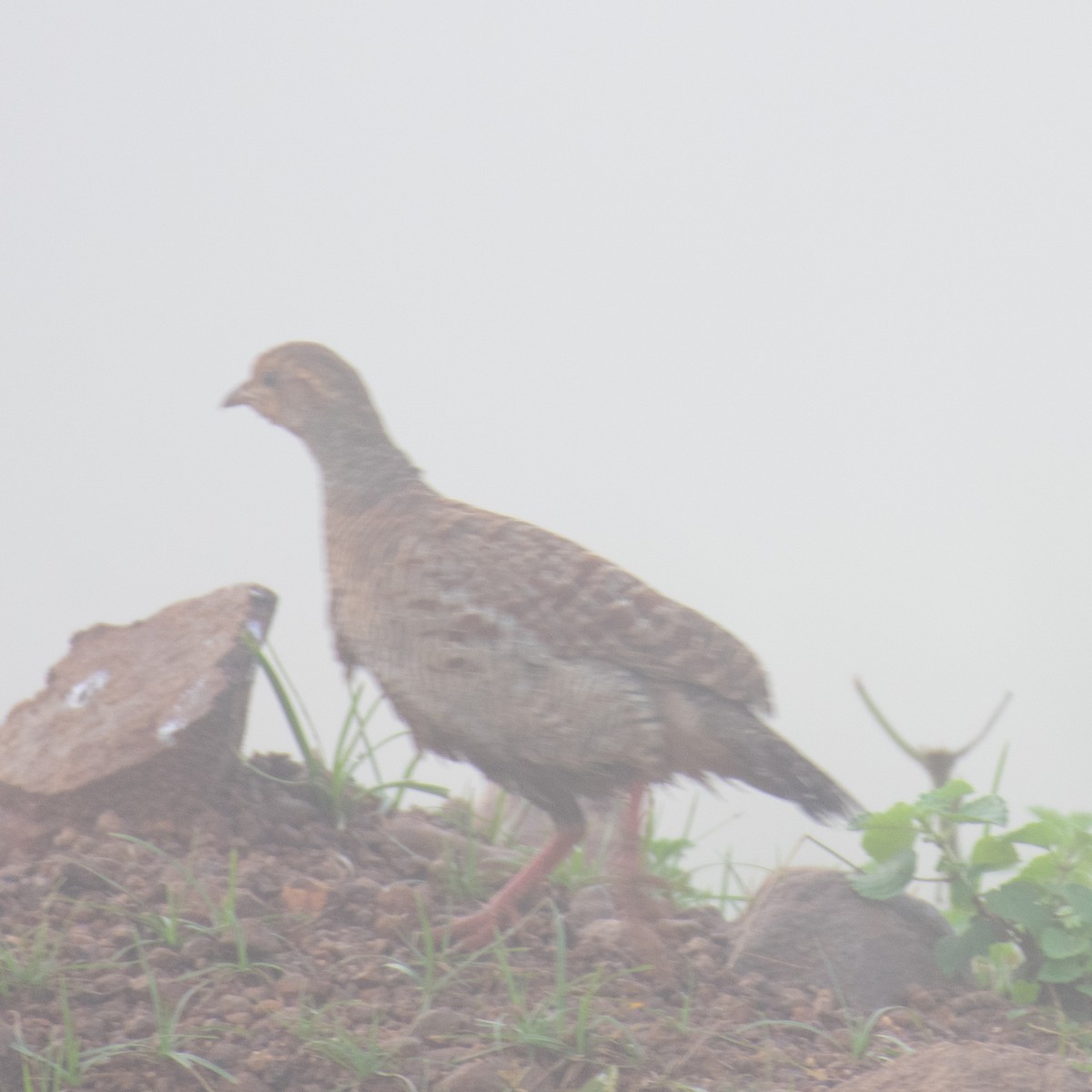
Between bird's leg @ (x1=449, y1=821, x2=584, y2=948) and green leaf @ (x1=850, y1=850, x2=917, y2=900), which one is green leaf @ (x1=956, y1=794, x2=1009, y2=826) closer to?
green leaf @ (x1=850, y1=850, x2=917, y2=900)

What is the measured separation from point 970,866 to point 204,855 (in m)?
1.80

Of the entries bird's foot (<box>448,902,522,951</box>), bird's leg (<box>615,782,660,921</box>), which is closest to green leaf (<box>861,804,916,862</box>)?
bird's leg (<box>615,782,660,921</box>)

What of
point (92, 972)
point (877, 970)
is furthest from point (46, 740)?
point (877, 970)

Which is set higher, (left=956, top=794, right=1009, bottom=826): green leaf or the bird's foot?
(left=956, top=794, right=1009, bottom=826): green leaf

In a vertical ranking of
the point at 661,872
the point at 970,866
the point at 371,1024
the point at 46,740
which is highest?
the point at 970,866

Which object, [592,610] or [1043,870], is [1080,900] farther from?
[592,610]

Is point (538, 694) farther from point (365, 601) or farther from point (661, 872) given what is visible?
point (661, 872)

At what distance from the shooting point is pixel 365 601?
3.25 meters

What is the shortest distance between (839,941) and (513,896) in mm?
780

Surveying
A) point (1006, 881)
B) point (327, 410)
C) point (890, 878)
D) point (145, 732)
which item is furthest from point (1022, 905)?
point (145, 732)

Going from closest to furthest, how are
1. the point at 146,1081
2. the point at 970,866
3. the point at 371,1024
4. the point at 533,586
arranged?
the point at 146,1081, the point at 371,1024, the point at 533,586, the point at 970,866

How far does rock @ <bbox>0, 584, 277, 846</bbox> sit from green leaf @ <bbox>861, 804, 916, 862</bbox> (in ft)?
5.15

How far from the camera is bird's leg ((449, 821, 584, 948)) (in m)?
3.34

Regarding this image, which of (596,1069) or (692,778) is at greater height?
(692,778)
